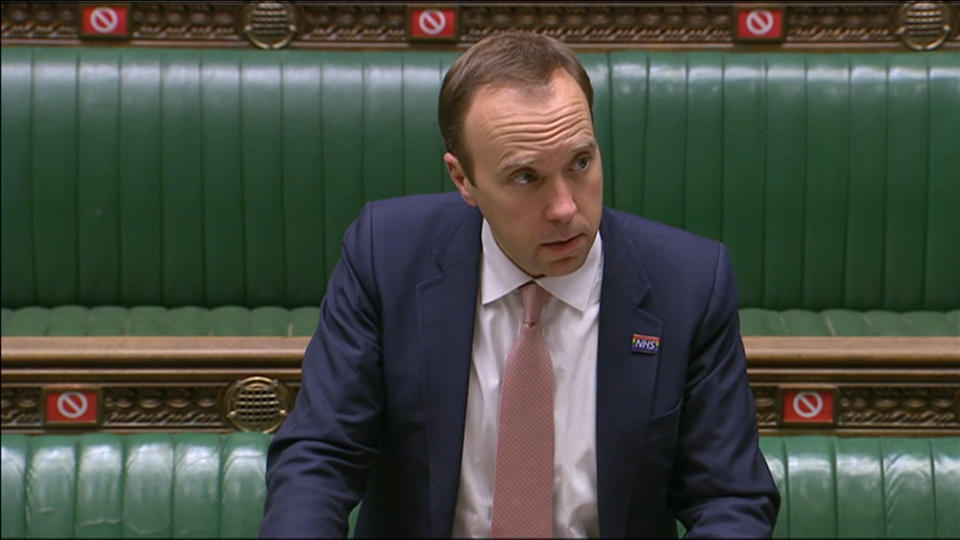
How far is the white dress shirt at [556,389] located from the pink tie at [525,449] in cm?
2

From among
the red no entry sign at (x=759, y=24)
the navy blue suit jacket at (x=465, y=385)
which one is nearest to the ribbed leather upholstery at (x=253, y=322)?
the red no entry sign at (x=759, y=24)

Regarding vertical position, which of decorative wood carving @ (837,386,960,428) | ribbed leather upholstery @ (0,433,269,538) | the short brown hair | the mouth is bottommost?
ribbed leather upholstery @ (0,433,269,538)

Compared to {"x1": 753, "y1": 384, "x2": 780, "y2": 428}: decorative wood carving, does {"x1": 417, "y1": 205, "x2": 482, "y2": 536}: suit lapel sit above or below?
above

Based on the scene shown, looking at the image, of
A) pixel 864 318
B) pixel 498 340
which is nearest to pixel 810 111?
pixel 864 318

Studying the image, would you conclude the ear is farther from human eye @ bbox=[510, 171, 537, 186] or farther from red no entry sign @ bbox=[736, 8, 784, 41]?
red no entry sign @ bbox=[736, 8, 784, 41]

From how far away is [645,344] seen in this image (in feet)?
2.77

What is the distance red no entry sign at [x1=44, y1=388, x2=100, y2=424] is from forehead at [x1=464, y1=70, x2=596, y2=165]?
644 millimetres

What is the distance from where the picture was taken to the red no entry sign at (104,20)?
1.70 m

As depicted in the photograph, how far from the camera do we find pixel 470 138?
79cm

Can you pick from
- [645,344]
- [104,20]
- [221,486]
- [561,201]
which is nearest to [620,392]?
[645,344]

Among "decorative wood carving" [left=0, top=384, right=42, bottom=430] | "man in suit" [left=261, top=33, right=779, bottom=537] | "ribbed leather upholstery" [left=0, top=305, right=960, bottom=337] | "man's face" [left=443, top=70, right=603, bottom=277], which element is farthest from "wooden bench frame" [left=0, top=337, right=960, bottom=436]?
"man's face" [left=443, top=70, right=603, bottom=277]

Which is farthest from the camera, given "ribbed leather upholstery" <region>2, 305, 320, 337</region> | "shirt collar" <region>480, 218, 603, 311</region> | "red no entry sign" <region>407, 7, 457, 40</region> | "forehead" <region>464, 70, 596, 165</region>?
"red no entry sign" <region>407, 7, 457, 40</region>

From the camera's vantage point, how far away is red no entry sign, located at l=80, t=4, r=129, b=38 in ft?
5.56

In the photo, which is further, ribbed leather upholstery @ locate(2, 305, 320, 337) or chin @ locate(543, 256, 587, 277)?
ribbed leather upholstery @ locate(2, 305, 320, 337)
